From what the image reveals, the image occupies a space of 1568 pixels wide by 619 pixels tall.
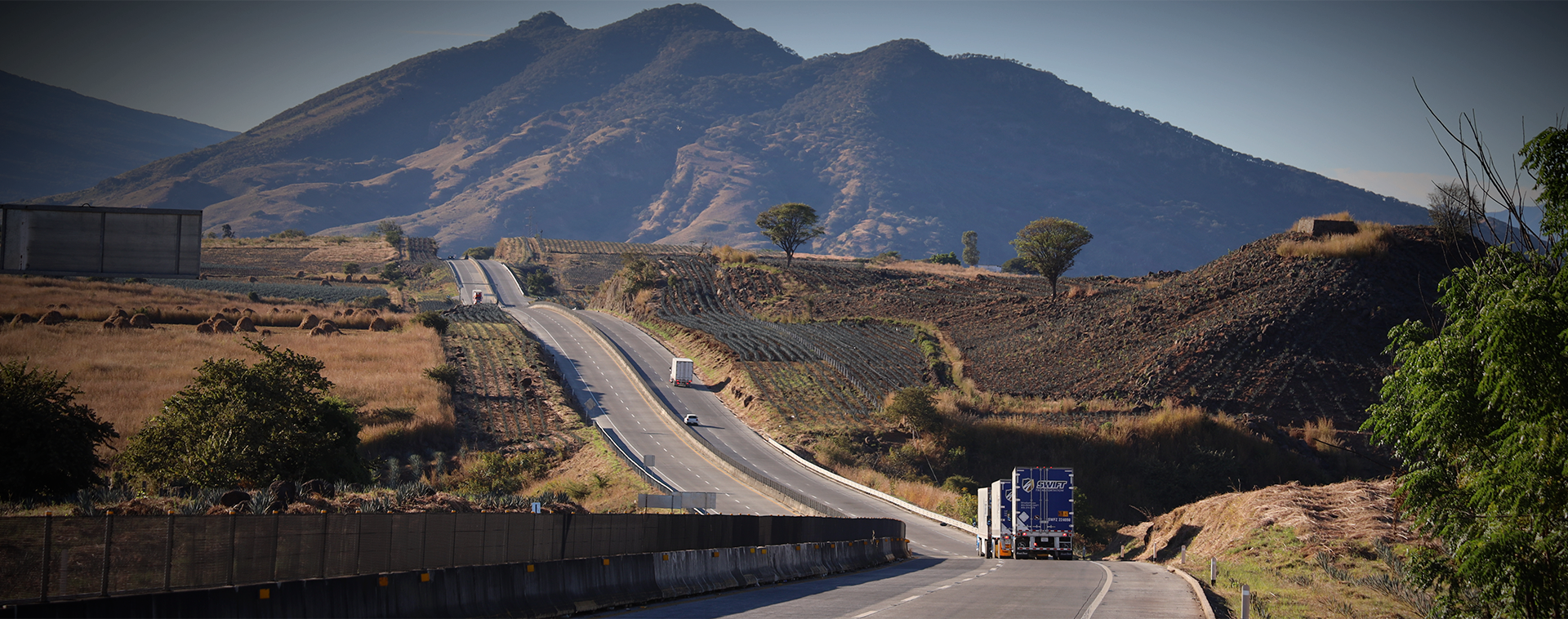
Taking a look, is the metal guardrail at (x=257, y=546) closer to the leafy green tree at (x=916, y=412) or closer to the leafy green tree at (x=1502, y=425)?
the leafy green tree at (x=1502, y=425)

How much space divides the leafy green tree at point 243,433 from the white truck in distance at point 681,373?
46092mm

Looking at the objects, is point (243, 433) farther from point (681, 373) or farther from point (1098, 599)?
point (681, 373)

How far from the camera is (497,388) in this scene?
7325 cm

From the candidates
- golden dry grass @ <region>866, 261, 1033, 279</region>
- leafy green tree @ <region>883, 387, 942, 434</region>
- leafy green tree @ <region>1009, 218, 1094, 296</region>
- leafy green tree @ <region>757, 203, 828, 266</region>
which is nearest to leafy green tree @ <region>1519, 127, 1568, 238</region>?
leafy green tree @ <region>883, 387, 942, 434</region>

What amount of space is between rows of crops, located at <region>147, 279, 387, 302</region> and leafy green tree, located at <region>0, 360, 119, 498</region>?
9310 centimetres

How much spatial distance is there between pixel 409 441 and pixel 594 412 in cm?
1834

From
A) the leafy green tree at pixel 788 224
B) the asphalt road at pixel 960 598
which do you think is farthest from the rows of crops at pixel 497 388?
the leafy green tree at pixel 788 224

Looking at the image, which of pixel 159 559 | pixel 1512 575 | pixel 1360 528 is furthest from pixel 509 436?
pixel 1512 575

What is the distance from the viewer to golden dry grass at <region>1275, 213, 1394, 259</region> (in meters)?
79.8

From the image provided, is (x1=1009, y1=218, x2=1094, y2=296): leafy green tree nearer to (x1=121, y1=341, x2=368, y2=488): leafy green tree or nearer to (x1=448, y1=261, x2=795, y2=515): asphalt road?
(x1=448, y1=261, x2=795, y2=515): asphalt road

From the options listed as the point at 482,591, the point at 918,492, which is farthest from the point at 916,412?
the point at 482,591

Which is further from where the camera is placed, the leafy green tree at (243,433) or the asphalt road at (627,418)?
the asphalt road at (627,418)

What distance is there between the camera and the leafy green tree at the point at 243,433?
107 feet

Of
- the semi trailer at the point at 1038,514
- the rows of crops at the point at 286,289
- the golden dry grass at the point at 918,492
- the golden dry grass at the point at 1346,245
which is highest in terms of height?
the golden dry grass at the point at 1346,245
